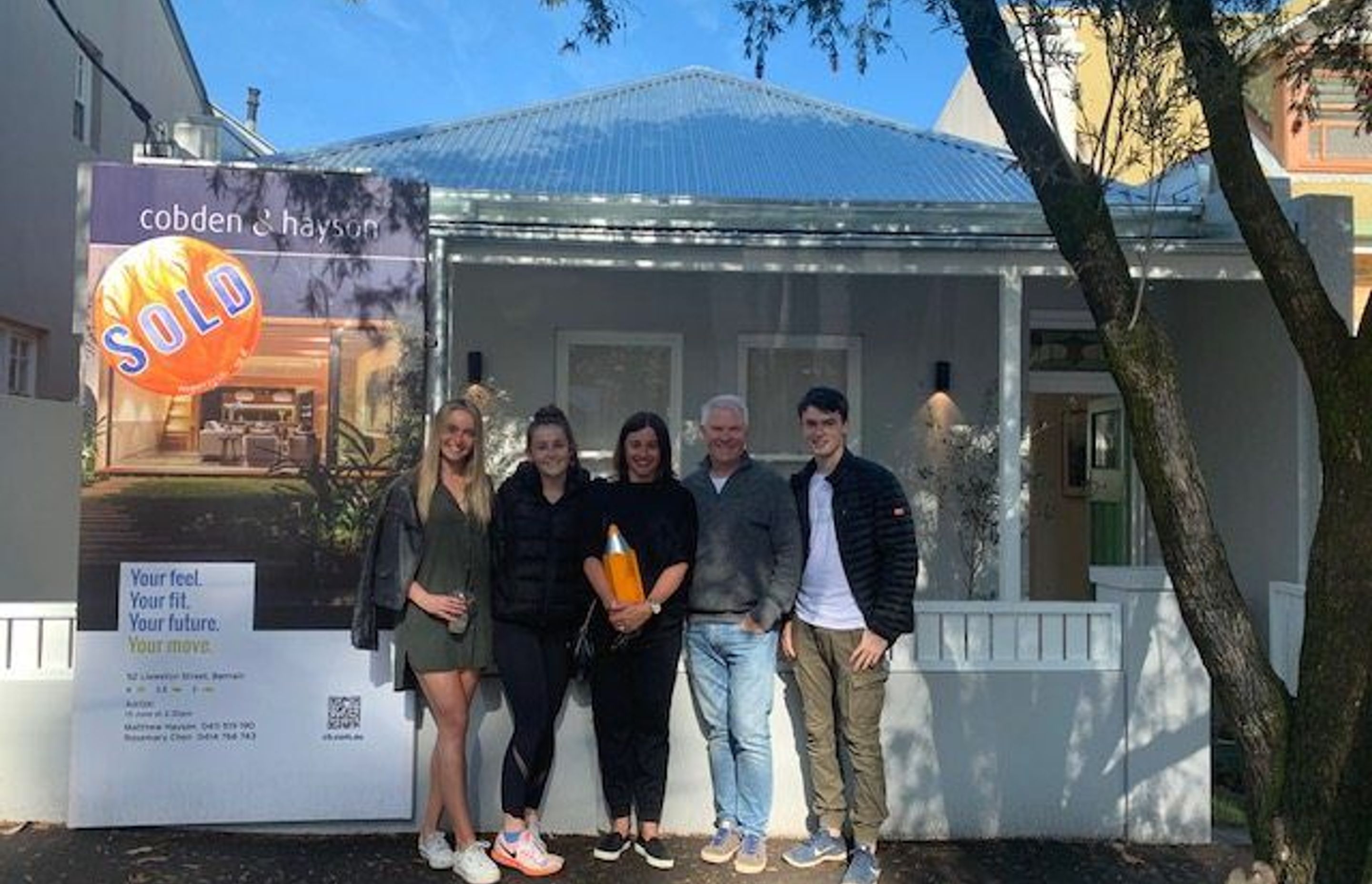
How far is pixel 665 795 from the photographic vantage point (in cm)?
483

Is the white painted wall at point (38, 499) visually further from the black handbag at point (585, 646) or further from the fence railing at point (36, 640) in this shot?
Answer: the black handbag at point (585, 646)

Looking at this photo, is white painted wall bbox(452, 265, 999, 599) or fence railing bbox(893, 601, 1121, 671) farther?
white painted wall bbox(452, 265, 999, 599)

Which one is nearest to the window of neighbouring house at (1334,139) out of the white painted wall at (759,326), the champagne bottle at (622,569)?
the white painted wall at (759,326)

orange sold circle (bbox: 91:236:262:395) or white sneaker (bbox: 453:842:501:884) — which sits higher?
orange sold circle (bbox: 91:236:262:395)

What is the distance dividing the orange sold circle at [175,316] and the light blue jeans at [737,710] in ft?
7.59

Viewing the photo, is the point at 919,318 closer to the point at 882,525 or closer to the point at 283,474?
the point at 882,525

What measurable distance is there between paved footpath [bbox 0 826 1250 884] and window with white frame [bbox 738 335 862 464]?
3969mm

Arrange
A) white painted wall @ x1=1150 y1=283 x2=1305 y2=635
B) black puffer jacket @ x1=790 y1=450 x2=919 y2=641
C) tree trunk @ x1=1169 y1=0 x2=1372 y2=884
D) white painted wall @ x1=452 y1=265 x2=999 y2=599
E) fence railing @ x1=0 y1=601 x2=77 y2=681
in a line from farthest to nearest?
white painted wall @ x1=452 y1=265 x2=999 y2=599 → white painted wall @ x1=1150 y1=283 x2=1305 y2=635 → fence railing @ x1=0 y1=601 x2=77 y2=681 → black puffer jacket @ x1=790 y1=450 x2=919 y2=641 → tree trunk @ x1=1169 y1=0 x2=1372 y2=884

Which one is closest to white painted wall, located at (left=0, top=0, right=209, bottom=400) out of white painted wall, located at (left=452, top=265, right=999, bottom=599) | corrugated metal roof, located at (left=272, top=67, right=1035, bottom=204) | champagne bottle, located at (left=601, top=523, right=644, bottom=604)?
corrugated metal roof, located at (left=272, top=67, right=1035, bottom=204)

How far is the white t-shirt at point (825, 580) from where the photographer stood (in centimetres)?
446

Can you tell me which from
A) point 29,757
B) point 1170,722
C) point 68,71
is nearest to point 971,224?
point 1170,722

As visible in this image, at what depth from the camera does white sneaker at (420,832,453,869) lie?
449cm

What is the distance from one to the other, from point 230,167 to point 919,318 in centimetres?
522

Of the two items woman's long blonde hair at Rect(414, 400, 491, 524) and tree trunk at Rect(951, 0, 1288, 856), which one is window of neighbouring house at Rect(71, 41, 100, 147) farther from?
tree trunk at Rect(951, 0, 1288, 856)
